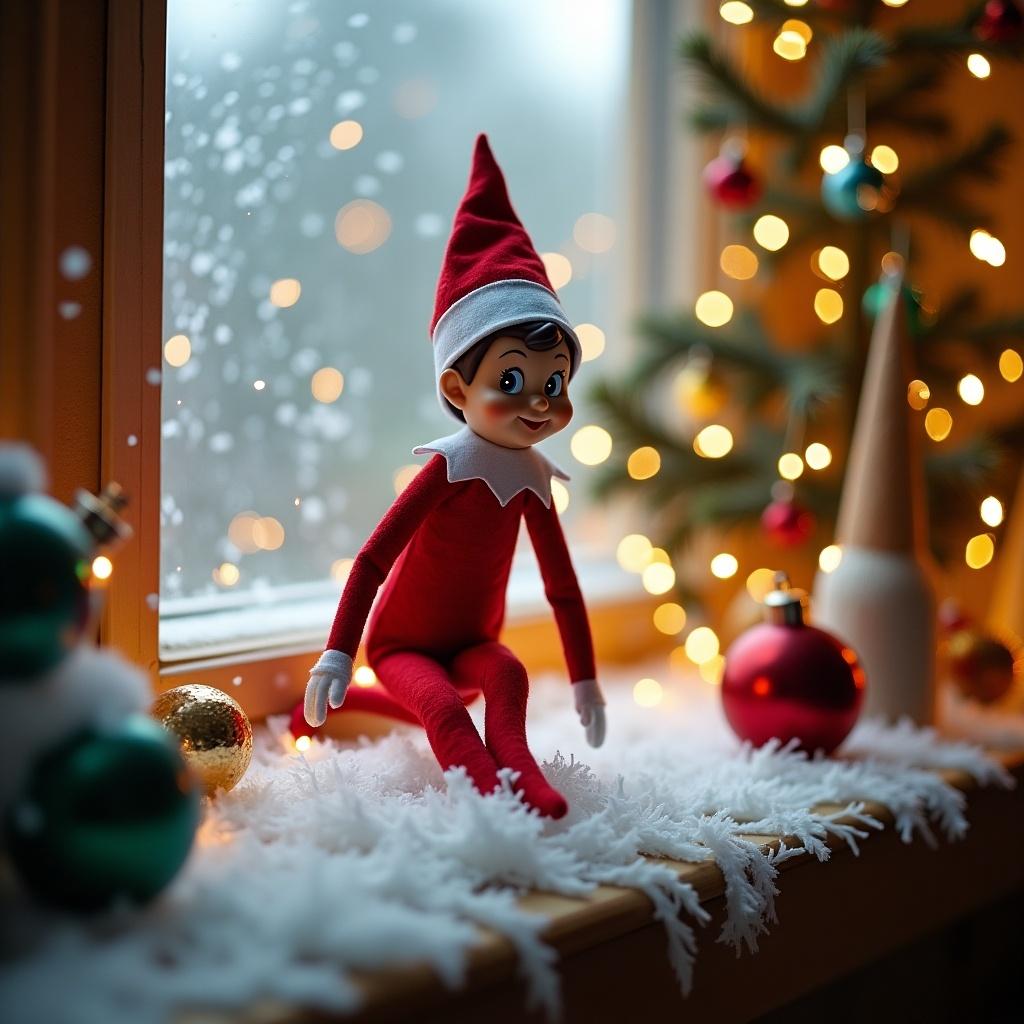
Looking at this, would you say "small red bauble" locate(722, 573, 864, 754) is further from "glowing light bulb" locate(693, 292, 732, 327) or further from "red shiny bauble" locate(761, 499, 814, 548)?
"glowing light bulb" locate(693, 292, 732, 327)

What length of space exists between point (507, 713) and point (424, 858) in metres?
0.19

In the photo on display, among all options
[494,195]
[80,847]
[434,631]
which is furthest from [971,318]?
[80,847]

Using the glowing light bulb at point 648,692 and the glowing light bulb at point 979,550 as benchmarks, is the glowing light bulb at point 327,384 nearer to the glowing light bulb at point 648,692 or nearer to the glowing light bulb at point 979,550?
the glowing light bulb at point 648,692

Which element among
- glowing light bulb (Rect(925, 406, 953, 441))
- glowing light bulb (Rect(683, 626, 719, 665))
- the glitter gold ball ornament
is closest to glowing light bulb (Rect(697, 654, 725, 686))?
glowing light bulb (Rect(683, 626, 719, 665))

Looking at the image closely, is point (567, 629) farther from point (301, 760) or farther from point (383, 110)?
point (383, 110)

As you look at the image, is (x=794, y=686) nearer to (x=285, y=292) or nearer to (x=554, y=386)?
(x=554, y=386)

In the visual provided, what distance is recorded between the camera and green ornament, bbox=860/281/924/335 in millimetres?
1353

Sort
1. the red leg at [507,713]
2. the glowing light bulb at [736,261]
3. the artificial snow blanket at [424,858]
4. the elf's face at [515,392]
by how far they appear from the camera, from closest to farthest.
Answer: the artificial snow blanket at [424,858], the red leg at [507,713], the elf's face at [515,392], the glowing light bulb at [736,261]

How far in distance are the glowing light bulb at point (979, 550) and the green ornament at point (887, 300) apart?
306mm

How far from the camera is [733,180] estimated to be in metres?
1.45

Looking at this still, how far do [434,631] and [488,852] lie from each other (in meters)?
0.30

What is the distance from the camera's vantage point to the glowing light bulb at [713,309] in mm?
1664

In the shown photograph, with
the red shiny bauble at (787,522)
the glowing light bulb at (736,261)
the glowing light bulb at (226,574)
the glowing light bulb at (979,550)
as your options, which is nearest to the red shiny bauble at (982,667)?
the glowing light bulb at (979,550)

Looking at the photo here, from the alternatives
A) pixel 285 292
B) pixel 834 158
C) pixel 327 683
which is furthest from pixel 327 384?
pixel 834 158
